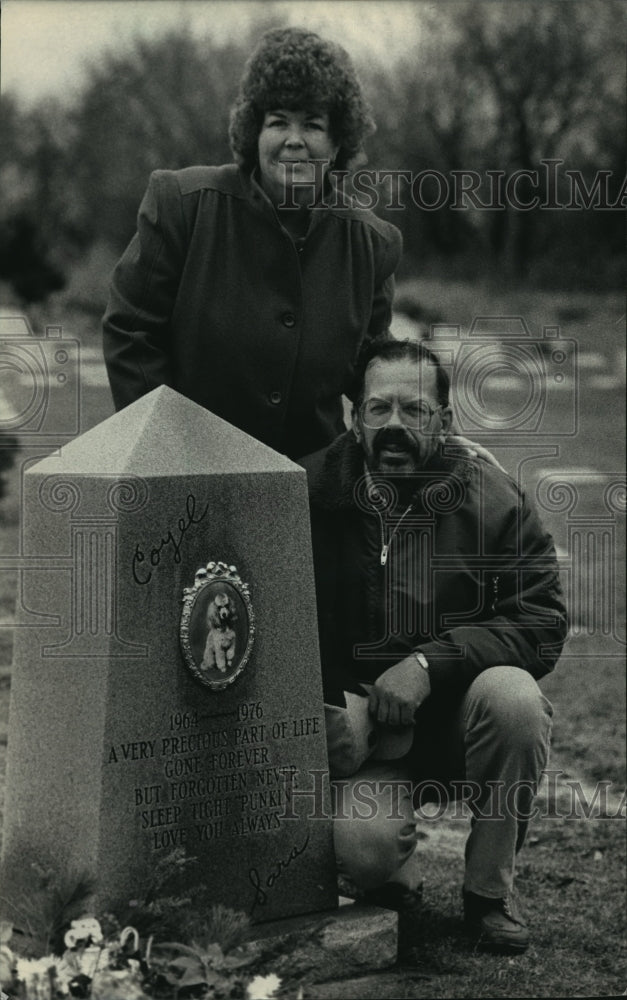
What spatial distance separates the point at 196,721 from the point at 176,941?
47 centimetres

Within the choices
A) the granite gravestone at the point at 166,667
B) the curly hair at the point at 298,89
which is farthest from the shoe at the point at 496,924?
the curly hair at the point at 298,89

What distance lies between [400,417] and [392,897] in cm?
118

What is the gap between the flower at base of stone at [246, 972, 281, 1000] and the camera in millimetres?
2697

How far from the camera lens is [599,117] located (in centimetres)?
1555

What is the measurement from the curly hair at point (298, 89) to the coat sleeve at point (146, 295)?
242 mm

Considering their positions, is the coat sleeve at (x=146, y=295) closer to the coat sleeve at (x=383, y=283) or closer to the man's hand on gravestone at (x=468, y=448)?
the coat sleeve at (x=383, y=283)

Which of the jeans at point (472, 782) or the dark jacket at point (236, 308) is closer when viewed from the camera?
the jeans at point (472, 782)

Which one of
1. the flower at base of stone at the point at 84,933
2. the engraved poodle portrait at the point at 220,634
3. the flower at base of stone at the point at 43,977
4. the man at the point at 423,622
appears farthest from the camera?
the man at the point at 423,622

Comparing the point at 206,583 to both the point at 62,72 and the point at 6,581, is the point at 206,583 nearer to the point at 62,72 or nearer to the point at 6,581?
the point at 6,581

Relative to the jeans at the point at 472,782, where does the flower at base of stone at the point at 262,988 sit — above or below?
below

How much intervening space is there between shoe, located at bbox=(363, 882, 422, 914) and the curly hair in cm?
183

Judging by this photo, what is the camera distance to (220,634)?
3232 mm

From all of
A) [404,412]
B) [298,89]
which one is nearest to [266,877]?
[404,412]
